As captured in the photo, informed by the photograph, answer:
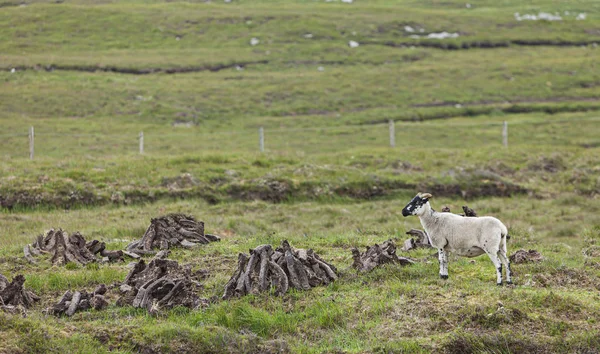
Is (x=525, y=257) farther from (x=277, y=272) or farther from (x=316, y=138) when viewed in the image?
(x=316, y=138)

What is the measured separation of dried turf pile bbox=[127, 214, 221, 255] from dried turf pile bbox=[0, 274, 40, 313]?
15.7 ft

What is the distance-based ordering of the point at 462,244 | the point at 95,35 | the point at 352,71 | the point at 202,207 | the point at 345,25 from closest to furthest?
the point at 462,244
the point at 202,207
the point at 352,71
the point at 95,35
the point at 345,25

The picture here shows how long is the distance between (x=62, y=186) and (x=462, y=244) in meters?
20.2

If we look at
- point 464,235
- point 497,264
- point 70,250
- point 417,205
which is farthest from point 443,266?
point 70,250

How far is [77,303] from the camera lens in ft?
45.7

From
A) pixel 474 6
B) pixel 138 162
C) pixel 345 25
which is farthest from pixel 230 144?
pixel 474 6

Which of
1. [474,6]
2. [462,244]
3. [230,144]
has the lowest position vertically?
[230,144]

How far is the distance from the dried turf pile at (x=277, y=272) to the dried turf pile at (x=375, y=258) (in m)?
0.67

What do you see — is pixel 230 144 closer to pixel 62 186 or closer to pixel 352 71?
pixel 62 186

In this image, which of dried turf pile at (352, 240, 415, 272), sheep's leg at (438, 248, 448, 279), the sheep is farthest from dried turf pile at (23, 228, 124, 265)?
sheep's leg at (438, 248, 448, 279)

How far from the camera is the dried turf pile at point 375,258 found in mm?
16031

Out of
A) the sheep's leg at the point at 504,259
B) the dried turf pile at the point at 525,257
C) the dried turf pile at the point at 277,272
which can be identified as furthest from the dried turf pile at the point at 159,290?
the dried turf pile at the point at 525,257

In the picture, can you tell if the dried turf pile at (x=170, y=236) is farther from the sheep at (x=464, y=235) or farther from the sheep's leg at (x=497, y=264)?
the sheep's leg at (x=497, y=264)

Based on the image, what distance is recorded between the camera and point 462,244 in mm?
14867
